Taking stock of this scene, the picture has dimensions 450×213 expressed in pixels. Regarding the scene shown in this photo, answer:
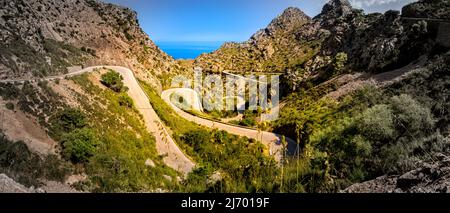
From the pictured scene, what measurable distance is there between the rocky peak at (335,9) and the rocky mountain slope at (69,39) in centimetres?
6445

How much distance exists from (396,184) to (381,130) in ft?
11.4

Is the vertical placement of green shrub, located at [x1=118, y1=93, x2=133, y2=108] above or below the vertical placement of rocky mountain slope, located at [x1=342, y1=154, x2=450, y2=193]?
above

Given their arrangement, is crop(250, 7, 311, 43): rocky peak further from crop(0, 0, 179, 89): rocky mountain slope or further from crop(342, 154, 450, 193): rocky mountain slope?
crop(342, 154, 450, 193): rocky mountain slope

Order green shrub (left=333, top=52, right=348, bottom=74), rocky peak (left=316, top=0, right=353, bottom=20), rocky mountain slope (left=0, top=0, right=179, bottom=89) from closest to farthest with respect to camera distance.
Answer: rocky mountain slope (left=0, top=0, right=179, bottom=89)
green shrub (left=333, top=52, right=348, bottom=74)
rocky peak (left=316, top=0, right=353, bottom=20)

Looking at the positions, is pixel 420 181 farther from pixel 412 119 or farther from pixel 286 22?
pixel 286 22

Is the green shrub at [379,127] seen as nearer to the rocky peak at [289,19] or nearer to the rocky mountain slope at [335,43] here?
the rocky mountain slope at [335,43]

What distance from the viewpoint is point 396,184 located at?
4.23 m

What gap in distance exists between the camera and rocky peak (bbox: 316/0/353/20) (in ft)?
315

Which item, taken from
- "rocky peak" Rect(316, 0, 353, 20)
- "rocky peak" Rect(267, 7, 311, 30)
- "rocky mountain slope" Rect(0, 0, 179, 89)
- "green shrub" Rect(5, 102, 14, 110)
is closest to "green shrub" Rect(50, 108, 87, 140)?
"green shrub" Rect(5, 102, 14, 110)

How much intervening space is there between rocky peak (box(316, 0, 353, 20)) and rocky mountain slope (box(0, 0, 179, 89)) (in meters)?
64.4
